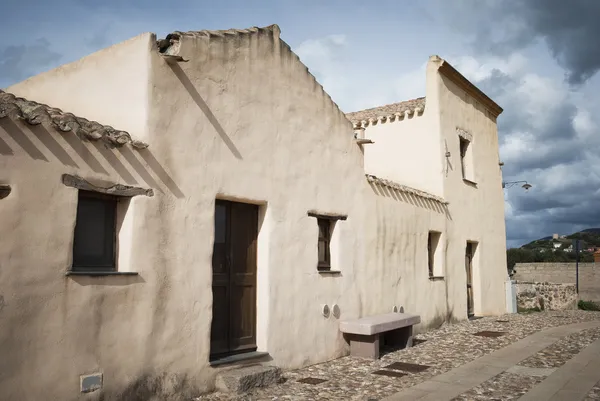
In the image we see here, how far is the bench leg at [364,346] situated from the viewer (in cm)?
821

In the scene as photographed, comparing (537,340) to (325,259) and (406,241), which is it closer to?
(406,241)

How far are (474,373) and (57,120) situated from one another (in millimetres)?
6406

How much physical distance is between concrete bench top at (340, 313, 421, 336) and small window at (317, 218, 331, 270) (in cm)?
104

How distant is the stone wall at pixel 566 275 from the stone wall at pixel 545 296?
19.5 ft

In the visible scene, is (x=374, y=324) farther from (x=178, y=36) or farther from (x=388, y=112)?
(x=388, y=112)

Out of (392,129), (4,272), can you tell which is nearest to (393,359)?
(4,272)

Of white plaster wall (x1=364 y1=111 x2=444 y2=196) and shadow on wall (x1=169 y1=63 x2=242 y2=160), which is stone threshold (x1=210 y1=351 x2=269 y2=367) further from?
white plaster wall (x1=364 y1=111 x2=444 y2=196)

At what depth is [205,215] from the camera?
6.20m

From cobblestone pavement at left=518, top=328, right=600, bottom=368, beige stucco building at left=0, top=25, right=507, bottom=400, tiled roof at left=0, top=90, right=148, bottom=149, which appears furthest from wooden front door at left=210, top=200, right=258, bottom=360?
cobblestone pavement at left=518, top=328, right=600, bottom=368

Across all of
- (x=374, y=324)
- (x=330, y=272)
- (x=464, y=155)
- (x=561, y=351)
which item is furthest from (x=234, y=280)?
(x=464, y=155)

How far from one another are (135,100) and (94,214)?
1507mm

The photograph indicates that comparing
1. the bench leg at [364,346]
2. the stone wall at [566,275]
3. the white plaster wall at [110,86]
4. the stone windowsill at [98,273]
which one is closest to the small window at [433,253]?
the bench leg at [364,346]

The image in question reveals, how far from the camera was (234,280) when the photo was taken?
6852mm

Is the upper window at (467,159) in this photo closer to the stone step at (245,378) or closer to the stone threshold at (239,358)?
the stone threshold at (239,358)
